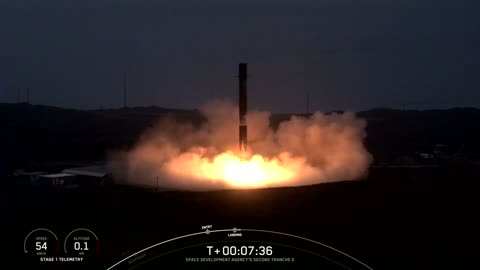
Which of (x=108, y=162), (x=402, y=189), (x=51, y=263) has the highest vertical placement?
(x=108, y=162)

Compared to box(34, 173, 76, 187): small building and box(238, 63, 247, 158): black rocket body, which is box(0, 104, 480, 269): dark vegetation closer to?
box(34, 173, 76, 187): small building

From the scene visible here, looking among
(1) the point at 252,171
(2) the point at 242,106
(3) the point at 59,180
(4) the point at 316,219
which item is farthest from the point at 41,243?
(2) the point at 242,106

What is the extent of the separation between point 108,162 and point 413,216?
28.9 meters

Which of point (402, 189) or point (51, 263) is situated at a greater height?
point (402, 189)

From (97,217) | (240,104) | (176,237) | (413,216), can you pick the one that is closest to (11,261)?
(97,217)

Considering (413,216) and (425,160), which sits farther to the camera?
(425,160)

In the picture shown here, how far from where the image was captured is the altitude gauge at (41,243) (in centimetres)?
1087

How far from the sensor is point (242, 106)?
38.5 metres

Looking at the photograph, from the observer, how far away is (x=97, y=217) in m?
12.7

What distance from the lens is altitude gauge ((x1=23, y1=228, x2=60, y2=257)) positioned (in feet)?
35.7

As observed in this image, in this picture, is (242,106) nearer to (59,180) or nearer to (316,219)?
(59,180)

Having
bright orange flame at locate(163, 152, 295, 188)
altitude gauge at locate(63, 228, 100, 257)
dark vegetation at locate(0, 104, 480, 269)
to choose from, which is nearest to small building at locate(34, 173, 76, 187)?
dark vegetation at locate(0, 104, 480, 269)

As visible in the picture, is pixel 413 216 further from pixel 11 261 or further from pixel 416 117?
pixel 416 117

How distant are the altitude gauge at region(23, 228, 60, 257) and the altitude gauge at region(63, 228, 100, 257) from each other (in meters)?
0.19
